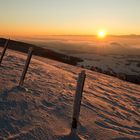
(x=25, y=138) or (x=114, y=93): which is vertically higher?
(x=114, y=93)

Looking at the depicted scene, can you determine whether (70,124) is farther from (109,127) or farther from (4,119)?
(4,119)

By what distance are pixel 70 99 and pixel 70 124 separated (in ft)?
8.44

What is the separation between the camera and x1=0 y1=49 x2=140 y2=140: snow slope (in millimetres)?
7098

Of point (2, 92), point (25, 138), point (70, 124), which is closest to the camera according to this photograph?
point (25, 138)

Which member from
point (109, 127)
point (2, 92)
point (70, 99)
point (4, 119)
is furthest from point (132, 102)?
point (4, 119)

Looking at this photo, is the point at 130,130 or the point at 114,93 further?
the point at 114,93

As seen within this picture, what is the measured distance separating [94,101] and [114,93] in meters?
2.92

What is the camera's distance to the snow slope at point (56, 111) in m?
7.10

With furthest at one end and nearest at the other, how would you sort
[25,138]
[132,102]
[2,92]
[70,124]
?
[132,102]
[2,92]
[70,124]
[25,138]

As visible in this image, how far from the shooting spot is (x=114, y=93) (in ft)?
44.2

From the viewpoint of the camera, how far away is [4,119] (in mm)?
7289

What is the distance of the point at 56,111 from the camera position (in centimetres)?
877

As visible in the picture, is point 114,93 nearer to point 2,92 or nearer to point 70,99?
point 70,99

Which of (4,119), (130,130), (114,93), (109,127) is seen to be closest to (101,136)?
(109,127)
